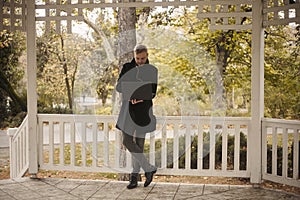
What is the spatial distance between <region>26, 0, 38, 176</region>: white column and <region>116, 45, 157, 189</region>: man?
1014 millimetres

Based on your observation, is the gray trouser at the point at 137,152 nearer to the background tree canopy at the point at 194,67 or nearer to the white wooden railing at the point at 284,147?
the white wooden railing at the point at 284,147

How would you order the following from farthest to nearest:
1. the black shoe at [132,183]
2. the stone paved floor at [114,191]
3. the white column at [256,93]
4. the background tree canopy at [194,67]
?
the background tree canopy at [194,67] < the black shoe at [132,183] < the white column at [256,93] < the stone paved floor at [114,191]

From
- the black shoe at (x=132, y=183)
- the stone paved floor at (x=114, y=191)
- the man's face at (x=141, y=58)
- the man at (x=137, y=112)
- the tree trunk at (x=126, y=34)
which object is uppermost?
the tree trunk at (x=126, y=34)

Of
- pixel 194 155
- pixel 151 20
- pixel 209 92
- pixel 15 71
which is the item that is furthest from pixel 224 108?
pixel 15 71

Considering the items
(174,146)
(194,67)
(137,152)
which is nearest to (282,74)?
(194,67)

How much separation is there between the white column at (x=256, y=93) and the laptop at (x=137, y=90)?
1124 mm

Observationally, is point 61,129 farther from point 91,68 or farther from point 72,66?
point 72,66

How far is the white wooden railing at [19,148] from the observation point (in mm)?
5383

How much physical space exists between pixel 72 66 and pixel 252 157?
5761 mm

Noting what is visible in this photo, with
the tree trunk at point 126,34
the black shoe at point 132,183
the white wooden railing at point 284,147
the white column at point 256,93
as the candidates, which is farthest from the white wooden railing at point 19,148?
the white wooden railing at point 284,147

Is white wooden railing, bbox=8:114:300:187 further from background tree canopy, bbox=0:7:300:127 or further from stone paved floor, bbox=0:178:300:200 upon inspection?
background tree canopy, bbox=0:7:300:127

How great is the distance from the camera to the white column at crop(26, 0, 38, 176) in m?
4.96

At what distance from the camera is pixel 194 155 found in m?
6.96

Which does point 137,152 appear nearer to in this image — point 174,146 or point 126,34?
point 174,146
